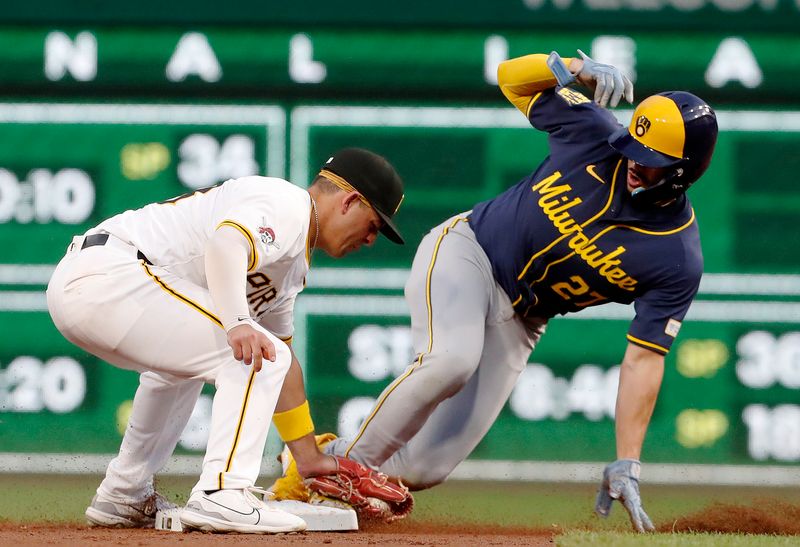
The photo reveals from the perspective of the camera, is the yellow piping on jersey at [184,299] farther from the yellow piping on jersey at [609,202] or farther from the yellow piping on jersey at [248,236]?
the yellow piping on jersey at [609,202]

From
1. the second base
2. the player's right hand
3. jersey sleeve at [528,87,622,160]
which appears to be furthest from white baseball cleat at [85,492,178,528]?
jersey sleeve at [528,87,622,160]

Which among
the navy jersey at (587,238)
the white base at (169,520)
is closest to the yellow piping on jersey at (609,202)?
the navy jersey at (587,238)

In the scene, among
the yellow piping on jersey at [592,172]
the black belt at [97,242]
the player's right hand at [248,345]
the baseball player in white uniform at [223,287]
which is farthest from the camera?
the yellow piping on jersey at [592,172]

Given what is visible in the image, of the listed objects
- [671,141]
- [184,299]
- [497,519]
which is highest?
[671,141]

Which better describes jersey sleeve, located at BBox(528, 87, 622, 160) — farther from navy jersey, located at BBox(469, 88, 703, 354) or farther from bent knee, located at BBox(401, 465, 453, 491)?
bent knee, located at BBox(401, 465, 453, 491)

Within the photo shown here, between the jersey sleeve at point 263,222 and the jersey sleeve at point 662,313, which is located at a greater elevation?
the jersey sleeve at point 263,222

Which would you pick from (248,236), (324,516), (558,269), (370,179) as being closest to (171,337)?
(248,236)

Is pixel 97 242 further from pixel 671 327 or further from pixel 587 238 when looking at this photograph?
pixel 671 327

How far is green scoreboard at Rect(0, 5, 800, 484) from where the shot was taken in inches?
260

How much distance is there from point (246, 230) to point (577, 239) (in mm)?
1480

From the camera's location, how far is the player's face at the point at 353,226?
432 centimetres

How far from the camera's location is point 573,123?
16.5 feet

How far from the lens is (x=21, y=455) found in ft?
21.3

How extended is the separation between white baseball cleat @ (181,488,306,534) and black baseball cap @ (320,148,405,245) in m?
0.98
